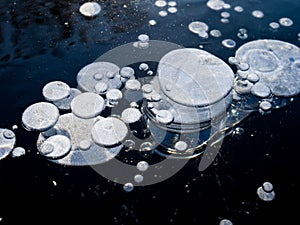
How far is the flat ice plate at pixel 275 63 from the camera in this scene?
1888mm

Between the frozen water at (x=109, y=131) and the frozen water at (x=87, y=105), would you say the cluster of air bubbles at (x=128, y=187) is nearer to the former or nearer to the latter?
the frozen water at (x=109, y=131)

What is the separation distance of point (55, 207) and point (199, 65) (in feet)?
3.34

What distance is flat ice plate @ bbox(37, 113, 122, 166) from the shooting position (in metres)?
1.57

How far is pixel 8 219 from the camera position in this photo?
56.7 inches

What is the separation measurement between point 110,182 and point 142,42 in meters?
0.95

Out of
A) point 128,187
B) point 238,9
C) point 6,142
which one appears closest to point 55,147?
point 6,142

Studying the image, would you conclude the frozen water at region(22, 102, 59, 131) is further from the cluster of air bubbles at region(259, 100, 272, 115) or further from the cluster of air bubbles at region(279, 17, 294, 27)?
the cluster of air bubbles at region(279, 17, 294, 27)

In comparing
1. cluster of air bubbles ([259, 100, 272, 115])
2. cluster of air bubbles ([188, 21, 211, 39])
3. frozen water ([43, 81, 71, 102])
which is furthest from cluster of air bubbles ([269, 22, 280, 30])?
frozen water ([43, 81, 71, 102])

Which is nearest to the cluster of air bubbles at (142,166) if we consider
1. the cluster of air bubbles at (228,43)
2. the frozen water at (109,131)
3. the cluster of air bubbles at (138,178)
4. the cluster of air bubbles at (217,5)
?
the cluster of air bubbles at (138,178)

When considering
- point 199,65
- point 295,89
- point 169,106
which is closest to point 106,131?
point 169,106

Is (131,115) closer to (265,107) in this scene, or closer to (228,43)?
(265,107)

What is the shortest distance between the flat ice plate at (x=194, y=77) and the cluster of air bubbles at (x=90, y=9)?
0.67 m

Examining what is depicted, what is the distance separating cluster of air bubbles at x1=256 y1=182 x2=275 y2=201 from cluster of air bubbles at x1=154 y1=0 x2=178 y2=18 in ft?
4.24

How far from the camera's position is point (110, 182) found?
153cm
